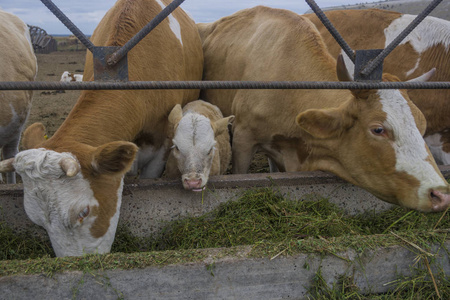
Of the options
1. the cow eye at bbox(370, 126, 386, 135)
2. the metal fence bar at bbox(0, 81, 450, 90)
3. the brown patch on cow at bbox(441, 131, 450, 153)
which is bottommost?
the brown patch on cow at bbox(441, 131, 450, 153)

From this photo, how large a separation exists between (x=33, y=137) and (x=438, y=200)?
9.09ft

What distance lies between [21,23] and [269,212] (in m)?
4.64

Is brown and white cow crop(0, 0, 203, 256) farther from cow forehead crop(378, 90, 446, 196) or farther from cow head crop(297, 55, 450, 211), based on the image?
cow forehead crop(378, 90, 446, 196)

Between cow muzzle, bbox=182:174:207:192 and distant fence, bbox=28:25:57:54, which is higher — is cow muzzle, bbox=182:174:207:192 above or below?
above

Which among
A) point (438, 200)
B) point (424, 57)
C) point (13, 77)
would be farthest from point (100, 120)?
point (424, 57)

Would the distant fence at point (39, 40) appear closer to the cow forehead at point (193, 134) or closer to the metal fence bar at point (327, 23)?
the cow forehead at point (193, 134)

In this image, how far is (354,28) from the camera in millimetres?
5250

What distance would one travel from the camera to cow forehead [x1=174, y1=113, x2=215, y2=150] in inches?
134

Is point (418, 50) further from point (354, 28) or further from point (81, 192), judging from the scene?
point (81, 192)

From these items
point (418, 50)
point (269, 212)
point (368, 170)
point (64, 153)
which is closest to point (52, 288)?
point (64, 153)

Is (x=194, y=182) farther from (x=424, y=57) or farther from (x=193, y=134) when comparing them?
(x=424, y=57)

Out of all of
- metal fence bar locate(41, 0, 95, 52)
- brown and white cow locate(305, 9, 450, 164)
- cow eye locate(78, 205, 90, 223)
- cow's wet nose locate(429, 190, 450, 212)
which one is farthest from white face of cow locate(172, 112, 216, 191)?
brown and white cow locate(305, 9, 450, 164)

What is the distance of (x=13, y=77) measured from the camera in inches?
176

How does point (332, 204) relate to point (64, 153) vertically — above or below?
below
